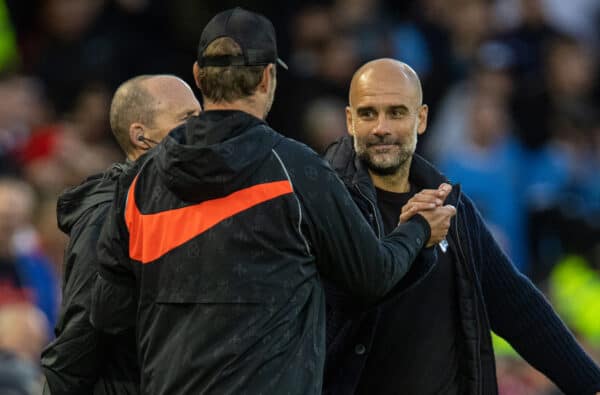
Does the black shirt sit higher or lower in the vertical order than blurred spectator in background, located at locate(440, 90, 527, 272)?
higher

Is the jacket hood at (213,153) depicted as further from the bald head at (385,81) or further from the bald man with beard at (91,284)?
the bald head at (385,81)

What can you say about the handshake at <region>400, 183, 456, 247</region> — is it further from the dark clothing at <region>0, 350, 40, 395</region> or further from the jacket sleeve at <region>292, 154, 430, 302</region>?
the dark clothing at <region>0, 350, 40, 395</region>

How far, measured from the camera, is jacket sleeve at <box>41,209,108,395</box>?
4.66m

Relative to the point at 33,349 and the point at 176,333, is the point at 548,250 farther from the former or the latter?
the point at 176,333

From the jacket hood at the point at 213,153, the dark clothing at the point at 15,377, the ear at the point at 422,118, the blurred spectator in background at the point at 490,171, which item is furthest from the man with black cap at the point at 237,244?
the blurred spectator in background at the point at 490,171

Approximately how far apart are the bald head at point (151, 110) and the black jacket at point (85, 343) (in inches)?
8.2

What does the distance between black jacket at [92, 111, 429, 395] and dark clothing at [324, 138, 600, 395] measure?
48cm

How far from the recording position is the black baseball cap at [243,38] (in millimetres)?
4234

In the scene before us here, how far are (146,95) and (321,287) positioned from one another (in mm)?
1099

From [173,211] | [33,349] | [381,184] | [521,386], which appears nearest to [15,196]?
[33,349]

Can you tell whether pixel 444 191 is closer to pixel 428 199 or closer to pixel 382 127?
pixel 428 199

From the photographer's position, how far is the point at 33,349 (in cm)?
735

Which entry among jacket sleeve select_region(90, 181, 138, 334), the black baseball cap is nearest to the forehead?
the black baseball cap

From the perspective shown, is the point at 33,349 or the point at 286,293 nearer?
the point at 286,293
